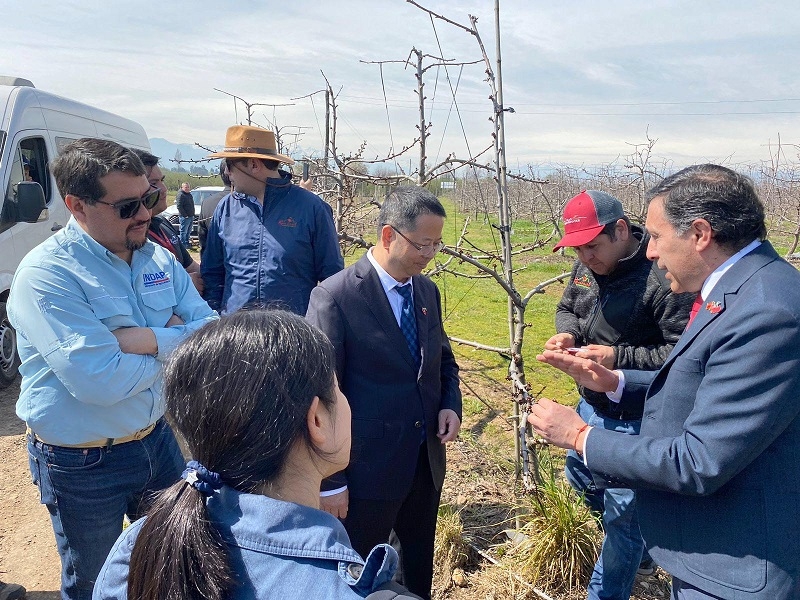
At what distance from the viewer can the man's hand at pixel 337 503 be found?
2197 mm

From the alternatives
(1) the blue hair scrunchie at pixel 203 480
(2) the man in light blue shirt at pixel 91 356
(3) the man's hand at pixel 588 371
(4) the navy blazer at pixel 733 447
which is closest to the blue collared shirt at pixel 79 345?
(2) the man in light blue shirt at pixel 91 356

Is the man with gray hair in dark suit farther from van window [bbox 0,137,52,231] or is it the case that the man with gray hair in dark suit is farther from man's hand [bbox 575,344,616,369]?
van window [bbox 0,137,52,231]

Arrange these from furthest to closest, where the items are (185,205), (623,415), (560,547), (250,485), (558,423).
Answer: (185,205) → (560,547) → (623,415) → (558,423) → (250,485)

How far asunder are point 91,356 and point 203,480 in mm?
1153

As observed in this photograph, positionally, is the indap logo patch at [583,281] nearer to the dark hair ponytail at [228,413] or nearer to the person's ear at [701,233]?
the person's ear at [701,233]

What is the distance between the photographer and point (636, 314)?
251 centimetres

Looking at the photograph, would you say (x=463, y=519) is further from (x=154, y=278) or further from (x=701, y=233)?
(x=701, y=233)

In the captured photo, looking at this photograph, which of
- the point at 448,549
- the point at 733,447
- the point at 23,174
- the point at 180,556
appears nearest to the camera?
the point at 180,556

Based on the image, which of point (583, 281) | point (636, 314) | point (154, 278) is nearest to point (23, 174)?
point (154, 278)

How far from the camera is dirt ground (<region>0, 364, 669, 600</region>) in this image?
288cm

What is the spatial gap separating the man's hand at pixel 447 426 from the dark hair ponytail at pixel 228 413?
1468mm

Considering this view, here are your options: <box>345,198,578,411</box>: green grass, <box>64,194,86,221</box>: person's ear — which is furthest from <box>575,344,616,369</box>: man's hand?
<box>64,194,86,221</box>: person's ear

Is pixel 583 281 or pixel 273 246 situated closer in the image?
pixel 583 281

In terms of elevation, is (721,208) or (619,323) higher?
(721,208)
